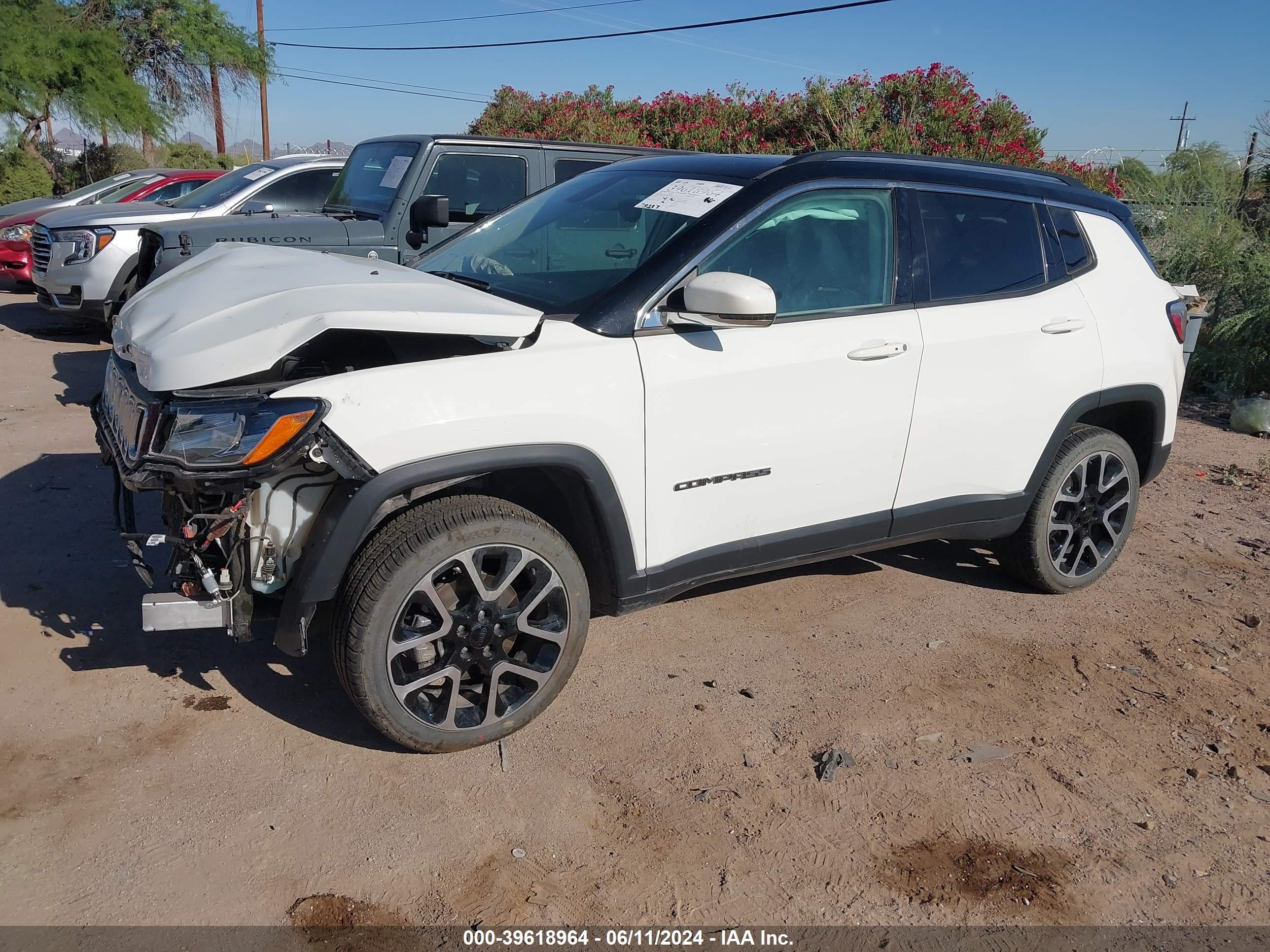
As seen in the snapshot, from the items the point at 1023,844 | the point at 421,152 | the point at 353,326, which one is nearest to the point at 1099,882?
the point at 1023,844

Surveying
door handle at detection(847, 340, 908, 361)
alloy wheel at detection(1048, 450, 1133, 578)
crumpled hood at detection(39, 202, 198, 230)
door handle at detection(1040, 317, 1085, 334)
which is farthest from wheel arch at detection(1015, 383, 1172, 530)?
crumpled hood at detection(39, 202, 198, 230)

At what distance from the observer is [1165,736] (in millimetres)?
3693

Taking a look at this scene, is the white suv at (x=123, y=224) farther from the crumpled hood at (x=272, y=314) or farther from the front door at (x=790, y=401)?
the front door at (x=790, y=401)

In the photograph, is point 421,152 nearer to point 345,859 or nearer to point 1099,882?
point 345,859

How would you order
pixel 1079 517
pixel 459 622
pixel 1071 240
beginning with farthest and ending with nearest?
pixel 1079 517 → pixel 1071 240 → pixel 459 622

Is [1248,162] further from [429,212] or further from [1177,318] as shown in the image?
[429,212]

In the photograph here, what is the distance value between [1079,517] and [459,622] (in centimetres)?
303

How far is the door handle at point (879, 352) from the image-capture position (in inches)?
147

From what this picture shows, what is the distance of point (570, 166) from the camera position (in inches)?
334

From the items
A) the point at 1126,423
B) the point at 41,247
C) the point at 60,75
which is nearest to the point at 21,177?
the point at 60,75

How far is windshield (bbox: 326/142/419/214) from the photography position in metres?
8.00

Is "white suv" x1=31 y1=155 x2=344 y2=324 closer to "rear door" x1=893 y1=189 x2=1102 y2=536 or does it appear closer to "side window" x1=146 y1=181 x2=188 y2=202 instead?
"side window" x1=146 y1=181 x2=188 y2=202

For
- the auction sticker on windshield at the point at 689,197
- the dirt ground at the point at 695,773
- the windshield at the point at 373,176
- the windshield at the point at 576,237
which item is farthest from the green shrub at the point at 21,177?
the auction sticker on windshield at the point at 689,197

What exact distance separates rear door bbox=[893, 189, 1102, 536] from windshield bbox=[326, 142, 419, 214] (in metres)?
5.07
